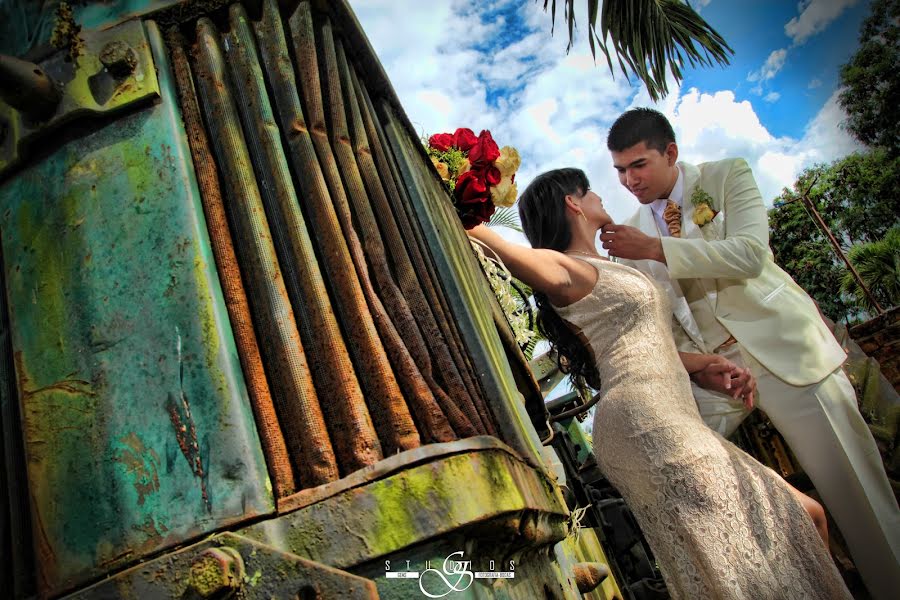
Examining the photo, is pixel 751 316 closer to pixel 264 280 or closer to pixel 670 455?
pixel 670 455

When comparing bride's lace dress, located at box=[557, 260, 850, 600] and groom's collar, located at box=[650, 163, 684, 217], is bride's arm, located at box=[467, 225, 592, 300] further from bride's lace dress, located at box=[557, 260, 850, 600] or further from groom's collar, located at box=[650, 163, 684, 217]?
groom's collar, located at box=[650, 163, 684, 217]

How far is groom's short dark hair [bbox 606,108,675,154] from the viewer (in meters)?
3.33

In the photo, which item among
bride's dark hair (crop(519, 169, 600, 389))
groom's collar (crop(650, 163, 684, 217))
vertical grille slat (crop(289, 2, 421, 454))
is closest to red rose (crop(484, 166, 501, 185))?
bride's dark hair (crop(519, 169, 600, 389))

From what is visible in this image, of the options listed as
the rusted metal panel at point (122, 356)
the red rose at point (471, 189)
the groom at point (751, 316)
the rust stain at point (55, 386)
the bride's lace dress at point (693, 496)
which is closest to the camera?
the rusted metal panel at point (122, 356)

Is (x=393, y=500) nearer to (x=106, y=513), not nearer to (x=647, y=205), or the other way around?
(x=106, y=513)

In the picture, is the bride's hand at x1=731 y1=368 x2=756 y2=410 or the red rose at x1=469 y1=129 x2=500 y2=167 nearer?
the red rose at x1=469 y1=129 x2=500 y2=167

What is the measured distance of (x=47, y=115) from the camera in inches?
48.1

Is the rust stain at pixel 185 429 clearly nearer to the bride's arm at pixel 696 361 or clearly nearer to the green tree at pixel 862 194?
the bride's arm at pixel 696 361

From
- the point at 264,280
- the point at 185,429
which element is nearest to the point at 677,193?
the point at 264,280

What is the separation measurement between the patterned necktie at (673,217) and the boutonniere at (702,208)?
0.10 metres

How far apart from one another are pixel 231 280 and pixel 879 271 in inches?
1195

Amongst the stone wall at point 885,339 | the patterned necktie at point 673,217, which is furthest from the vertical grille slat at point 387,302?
the stone wall at point 885,339

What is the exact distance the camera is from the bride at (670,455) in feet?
6.52

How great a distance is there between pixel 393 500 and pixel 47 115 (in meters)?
1.08
